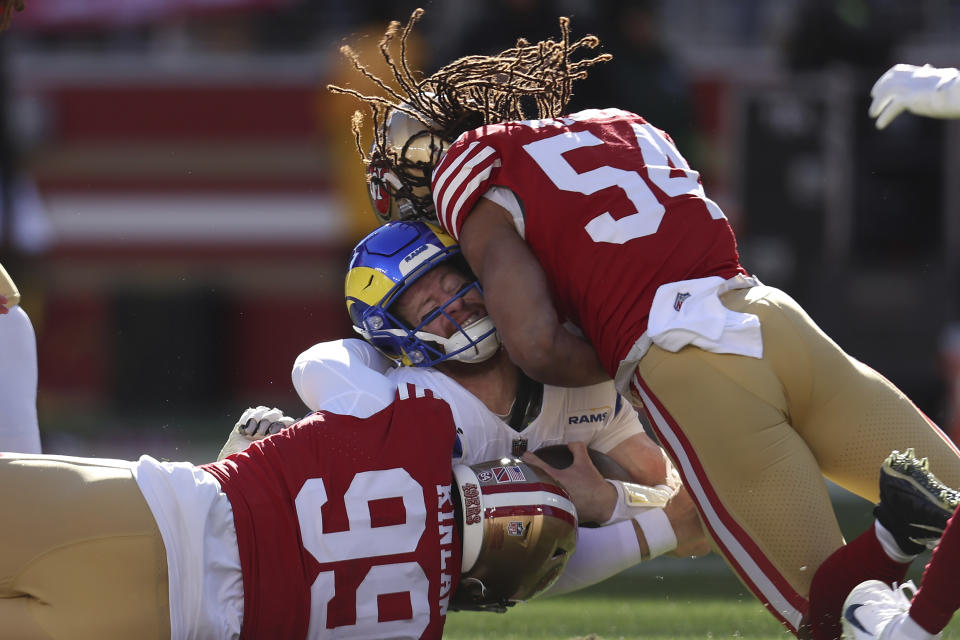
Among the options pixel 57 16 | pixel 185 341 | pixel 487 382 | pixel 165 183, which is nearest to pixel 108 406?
pixel 185 341

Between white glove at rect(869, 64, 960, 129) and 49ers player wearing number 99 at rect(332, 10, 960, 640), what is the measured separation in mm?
476

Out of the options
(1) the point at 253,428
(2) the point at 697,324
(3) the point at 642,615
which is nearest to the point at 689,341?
(2) the point at 697,324

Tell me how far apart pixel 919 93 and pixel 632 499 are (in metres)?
1.22

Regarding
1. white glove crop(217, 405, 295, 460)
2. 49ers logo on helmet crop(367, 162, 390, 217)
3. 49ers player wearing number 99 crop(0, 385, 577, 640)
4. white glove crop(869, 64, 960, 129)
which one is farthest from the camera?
49ers logo on helmet crop(367, 162, 390, 217)

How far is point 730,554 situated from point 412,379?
89cm

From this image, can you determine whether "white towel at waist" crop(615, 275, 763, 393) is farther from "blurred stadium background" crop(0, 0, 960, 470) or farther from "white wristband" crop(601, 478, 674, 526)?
"blurred stadium background" crop(0, 0, 960, 470)

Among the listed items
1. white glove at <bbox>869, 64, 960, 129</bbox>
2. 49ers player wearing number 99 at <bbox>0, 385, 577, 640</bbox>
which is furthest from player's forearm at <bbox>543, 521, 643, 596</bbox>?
white glove at <bbox>869, 64, 960, 129</bbox>

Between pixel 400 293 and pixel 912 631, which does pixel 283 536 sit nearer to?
pixel 400 293

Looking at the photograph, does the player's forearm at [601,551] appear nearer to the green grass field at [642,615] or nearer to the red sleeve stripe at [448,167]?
the green grass field at [642,615]

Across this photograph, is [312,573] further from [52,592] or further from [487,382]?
[487,382]

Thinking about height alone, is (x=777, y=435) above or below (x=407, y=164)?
below

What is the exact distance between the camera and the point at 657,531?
353 centimetres

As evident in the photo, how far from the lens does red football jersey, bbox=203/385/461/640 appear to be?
2.98 m

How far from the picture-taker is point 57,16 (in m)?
12.2
